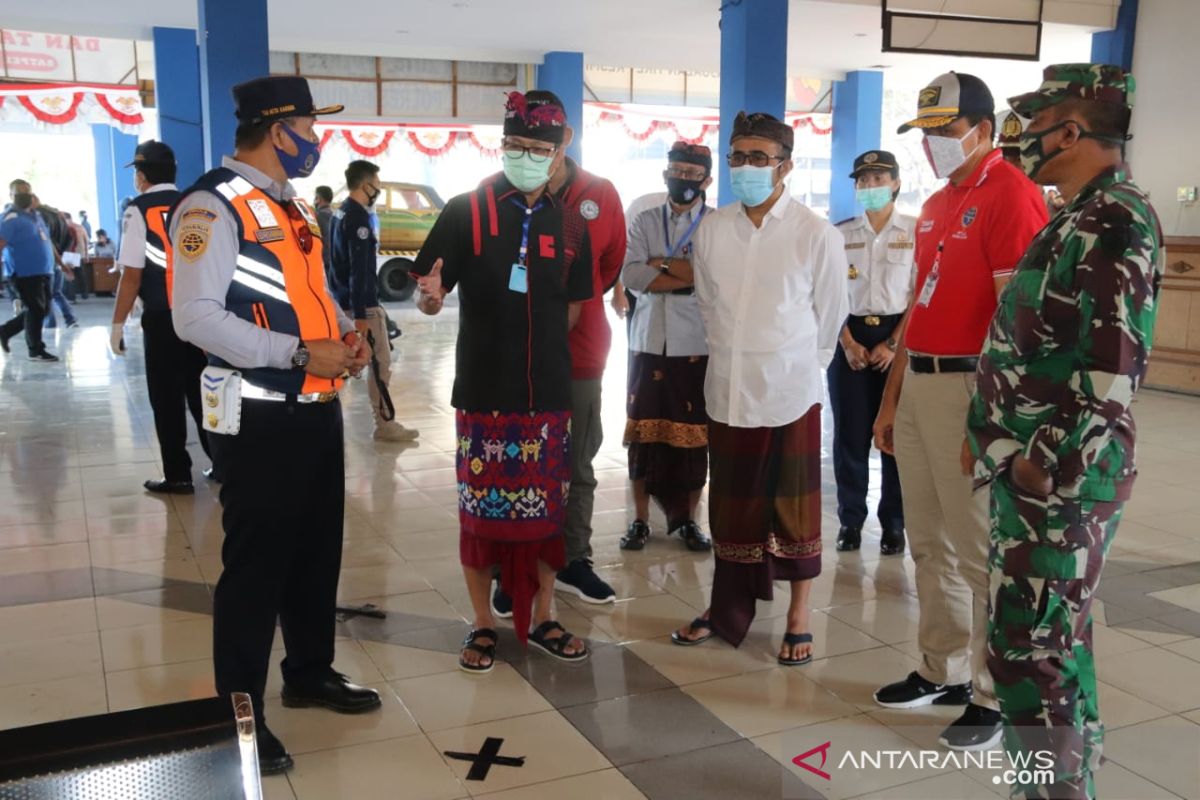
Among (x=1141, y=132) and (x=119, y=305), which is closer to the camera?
(x=119, y=305)

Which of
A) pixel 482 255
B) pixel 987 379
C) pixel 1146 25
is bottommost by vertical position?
pixel 987 379

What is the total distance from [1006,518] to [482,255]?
1582mm

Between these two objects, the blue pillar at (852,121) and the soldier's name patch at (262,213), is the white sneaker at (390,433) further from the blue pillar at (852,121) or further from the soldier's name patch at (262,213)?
the blue pillar at (852,121)

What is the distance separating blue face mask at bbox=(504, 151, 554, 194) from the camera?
2.90 m

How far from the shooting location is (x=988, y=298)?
2.54 m

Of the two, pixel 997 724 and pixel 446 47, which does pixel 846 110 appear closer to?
pixel 446 47

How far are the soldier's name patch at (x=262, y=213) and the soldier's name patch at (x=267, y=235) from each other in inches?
0.4

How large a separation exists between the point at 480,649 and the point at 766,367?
1174 millimetres

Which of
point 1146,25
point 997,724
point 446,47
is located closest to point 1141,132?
point 1146,25

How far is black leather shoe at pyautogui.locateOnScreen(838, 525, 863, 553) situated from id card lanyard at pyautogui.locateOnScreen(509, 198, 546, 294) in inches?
77.7

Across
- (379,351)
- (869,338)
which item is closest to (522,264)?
(869,338)

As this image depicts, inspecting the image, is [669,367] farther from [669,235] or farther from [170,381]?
[170,381]

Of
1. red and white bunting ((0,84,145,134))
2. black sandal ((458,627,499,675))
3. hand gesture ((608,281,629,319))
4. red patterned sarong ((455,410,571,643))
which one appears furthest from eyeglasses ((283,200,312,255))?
red and white bunting ((0,84,145,134))

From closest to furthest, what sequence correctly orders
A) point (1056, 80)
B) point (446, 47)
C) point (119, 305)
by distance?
point (1056, 80) → point (119, 305) → point (446, 47)
